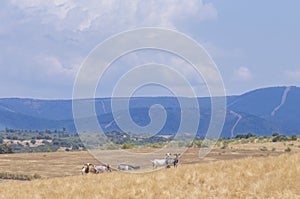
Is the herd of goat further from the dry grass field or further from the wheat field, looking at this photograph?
the wheat field

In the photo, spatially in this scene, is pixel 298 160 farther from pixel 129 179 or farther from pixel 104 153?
pixel 104 153

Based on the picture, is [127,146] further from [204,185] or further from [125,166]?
[204,185]

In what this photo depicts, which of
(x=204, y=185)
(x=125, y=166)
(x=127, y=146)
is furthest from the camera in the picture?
(x=127, y=146)

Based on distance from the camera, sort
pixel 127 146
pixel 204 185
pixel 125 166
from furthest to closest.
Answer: pixel 127 146 → pixel 125 166 → pixel 204 185

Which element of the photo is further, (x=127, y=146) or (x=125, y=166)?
(x=127, y=146)

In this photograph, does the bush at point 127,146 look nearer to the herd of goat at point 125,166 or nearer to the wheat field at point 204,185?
the herd of goat at point 125,166

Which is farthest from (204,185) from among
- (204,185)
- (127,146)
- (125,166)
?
(127,146)

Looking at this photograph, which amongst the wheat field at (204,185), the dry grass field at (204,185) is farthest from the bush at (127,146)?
the wheat field at (204,185)

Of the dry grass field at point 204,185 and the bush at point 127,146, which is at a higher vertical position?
the bush at point 127,146

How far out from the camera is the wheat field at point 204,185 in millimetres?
18000

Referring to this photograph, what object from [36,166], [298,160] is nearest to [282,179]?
[298,160]

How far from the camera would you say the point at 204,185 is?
19656 millimetres

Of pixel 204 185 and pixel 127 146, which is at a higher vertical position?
pixel 127 146

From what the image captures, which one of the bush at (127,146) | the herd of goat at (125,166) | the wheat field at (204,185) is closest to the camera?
the wheat field at (204,185)
